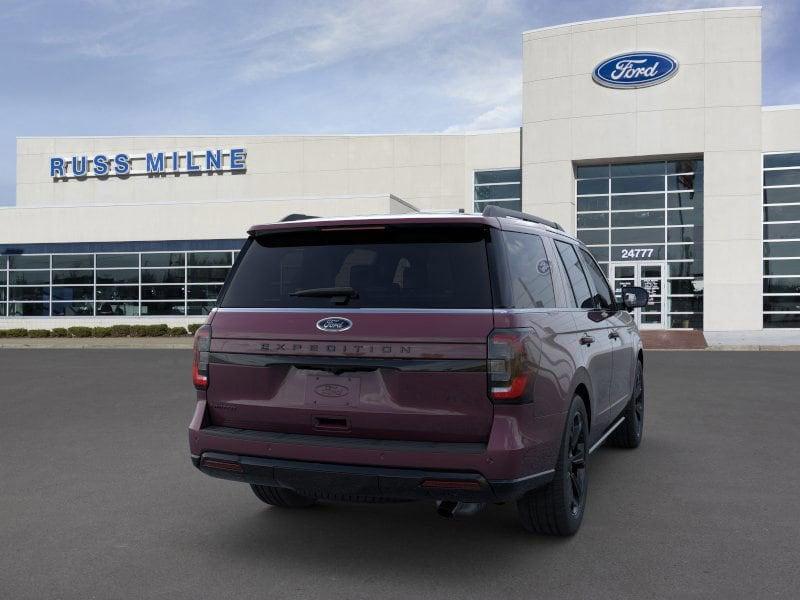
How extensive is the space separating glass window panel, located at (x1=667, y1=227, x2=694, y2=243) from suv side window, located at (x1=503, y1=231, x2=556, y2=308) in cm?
2720

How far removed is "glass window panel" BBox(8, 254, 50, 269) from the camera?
115 feet

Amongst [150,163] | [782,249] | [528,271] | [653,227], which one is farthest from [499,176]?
[528,271]

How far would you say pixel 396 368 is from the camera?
157 inches

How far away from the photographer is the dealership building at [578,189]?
2878 cm

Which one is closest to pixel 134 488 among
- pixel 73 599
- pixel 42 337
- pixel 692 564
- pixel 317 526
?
pixel 317 526

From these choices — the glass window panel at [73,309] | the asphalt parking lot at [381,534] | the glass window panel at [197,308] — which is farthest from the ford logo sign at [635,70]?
the asphalt parking lot at [381,534]

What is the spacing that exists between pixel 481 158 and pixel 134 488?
29.4 metres

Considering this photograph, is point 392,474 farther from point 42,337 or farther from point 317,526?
point 42,337

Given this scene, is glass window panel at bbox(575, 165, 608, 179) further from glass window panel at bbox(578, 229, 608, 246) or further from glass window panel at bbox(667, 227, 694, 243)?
glass window panel at bbox(667, 227, 694, 243)

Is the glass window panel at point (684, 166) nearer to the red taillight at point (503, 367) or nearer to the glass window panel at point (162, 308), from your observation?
the glass window panel at point (162, 308)

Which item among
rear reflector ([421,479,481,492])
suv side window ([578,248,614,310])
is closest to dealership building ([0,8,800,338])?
suv side window ([578,248,614,310])

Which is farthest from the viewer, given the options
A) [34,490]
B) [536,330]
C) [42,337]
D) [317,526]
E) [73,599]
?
[42,337]

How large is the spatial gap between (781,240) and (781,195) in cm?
167

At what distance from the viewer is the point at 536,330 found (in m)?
4.16
